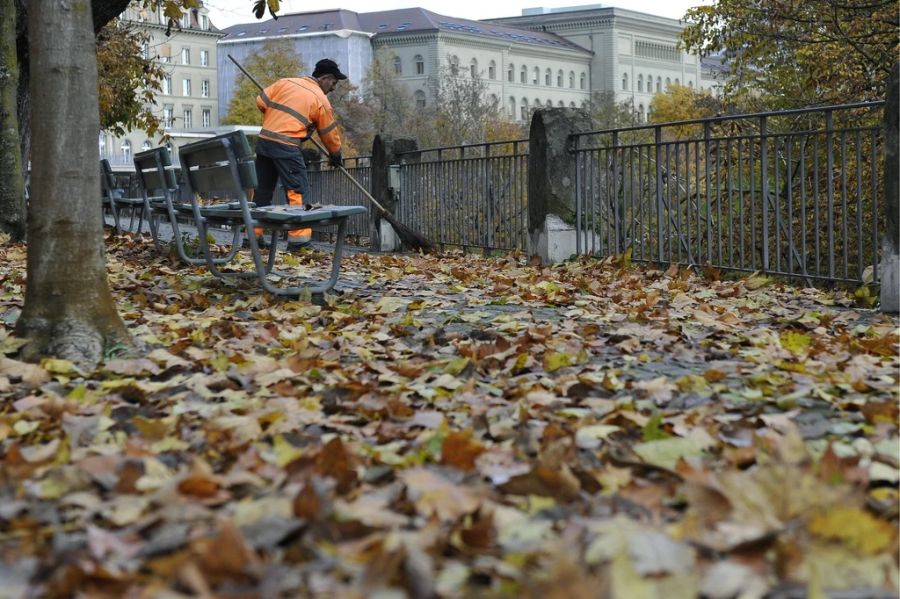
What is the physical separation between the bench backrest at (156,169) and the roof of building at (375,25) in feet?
411

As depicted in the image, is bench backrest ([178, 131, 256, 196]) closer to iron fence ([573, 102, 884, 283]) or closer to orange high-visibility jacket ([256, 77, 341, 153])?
orange high-visibility jacket ([256, 77, 341, 153])

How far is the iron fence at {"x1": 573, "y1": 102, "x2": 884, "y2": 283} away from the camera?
9211 mm

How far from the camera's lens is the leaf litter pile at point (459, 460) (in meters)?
2.72

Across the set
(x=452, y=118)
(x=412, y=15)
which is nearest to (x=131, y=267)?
(x=452, y=118)

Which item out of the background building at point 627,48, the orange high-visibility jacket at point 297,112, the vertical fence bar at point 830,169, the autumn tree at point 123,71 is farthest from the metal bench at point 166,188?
the background building at point 627,48

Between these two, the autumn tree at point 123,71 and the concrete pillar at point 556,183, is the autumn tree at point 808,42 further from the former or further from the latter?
the autumn tree at point 123,71

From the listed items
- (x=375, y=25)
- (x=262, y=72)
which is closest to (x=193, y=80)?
(x=375, y=25)

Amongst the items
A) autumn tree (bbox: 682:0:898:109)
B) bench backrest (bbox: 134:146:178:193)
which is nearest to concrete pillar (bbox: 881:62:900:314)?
bench backrest (bbox: 134:146:178:193)

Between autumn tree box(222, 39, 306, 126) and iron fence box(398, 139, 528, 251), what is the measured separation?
72.1m

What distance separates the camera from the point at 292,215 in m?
8.21

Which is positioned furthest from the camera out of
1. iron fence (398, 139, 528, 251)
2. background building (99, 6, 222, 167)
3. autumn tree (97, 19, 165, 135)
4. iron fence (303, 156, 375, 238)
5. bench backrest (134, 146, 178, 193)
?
background building (99, 6, 222, 167)

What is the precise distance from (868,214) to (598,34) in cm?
15439

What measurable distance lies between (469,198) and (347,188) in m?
3.73

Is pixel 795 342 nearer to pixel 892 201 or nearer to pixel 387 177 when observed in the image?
pixel 892 201
